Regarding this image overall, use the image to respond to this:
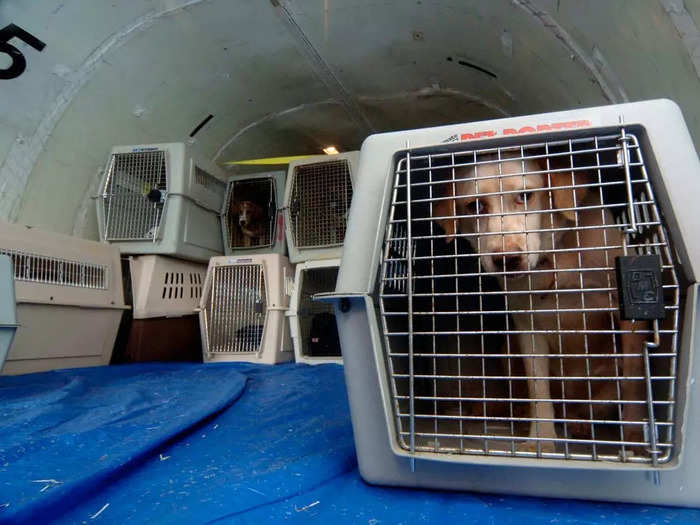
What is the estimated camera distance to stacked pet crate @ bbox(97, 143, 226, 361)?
2.14 m

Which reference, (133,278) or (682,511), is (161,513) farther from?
(133,278)

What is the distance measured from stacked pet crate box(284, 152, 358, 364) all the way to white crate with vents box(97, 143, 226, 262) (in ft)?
1.74

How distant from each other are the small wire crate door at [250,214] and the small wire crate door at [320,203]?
0.22m

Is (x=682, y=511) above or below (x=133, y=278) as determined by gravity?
below

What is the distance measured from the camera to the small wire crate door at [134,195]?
2.17 metres

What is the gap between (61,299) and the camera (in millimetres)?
1734

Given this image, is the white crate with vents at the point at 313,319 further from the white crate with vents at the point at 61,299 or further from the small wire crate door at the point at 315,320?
the white crate with vents at the point at 61,299

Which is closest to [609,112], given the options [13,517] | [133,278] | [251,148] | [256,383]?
[13,517]

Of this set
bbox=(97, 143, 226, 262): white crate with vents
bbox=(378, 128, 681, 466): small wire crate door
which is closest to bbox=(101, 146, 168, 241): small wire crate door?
bbox=(97, 143, 226, 262): white crate with vents

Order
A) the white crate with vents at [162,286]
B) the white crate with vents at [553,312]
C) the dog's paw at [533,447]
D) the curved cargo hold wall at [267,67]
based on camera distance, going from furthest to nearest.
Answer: the white crate with vents at [162,286]
the curved cargo hold wall at [267,67]
the dog's paw at [533,447]
the white crate with vents at [553,312]

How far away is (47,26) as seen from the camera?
164 cm

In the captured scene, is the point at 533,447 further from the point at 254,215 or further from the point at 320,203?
the point at 254,215

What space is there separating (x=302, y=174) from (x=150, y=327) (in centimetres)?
110

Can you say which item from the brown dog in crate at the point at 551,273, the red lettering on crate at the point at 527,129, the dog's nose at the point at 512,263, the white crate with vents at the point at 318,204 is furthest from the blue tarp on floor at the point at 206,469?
the white crate with vents at the point at 318,204
